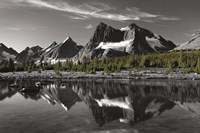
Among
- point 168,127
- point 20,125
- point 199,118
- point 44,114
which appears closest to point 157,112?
point 199,118

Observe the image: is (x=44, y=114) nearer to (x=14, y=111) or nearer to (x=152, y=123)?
(x=14, y=111)

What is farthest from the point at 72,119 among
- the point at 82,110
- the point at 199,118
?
the point at 199,118

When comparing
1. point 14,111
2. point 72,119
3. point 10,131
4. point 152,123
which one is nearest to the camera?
point 10,131

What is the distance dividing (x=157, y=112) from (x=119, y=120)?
12658 mm

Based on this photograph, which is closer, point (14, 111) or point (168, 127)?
point (168, 127)

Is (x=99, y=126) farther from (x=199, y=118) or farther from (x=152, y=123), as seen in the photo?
(x=199, y=118)

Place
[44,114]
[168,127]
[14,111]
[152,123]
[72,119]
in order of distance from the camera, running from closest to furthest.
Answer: [168,127] → [152,123] → [72,119] → [44,114] → [14,111]

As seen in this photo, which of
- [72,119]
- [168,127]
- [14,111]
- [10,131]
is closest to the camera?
[10,131]

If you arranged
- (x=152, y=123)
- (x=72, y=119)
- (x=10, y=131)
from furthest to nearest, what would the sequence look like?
(x=72, y=119) → (x=152, y=123) → (x=10, y=131)

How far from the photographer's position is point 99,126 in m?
44.4

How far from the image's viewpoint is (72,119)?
166 feet

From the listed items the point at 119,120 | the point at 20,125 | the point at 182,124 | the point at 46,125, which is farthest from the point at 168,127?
the point at 20,125

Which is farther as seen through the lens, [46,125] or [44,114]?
[44,114]

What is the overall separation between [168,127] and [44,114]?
25.7 m
